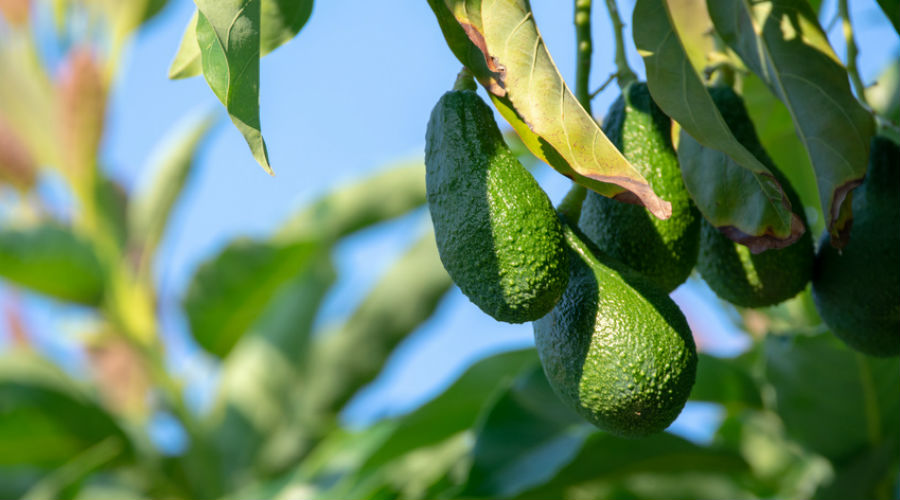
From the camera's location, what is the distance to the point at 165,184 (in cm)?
287

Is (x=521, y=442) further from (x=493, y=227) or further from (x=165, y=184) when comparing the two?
(x=165, y=184)

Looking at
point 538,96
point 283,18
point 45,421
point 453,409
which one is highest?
point 283,18

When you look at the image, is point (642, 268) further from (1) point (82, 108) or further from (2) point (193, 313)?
(1) point (82, 108)

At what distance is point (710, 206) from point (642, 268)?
2.7 inches

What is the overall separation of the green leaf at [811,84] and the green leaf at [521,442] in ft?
1.72

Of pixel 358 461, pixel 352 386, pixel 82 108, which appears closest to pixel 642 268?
pixel 358 461

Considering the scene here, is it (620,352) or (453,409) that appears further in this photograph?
(453,409)

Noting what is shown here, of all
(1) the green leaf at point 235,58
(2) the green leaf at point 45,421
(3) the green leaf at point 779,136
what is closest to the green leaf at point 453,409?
(3) the green leaf at point 779,136

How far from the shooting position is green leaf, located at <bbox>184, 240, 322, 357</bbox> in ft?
8.32

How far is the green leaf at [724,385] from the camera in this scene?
1.30 meters

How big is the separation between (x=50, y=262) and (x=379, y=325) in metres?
0.86

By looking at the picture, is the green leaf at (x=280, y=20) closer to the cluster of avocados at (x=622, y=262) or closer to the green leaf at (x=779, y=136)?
the cluster of avocados at (x=622, y=262)

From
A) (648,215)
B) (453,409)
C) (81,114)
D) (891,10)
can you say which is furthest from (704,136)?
(81,114)

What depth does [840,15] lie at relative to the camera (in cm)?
80
